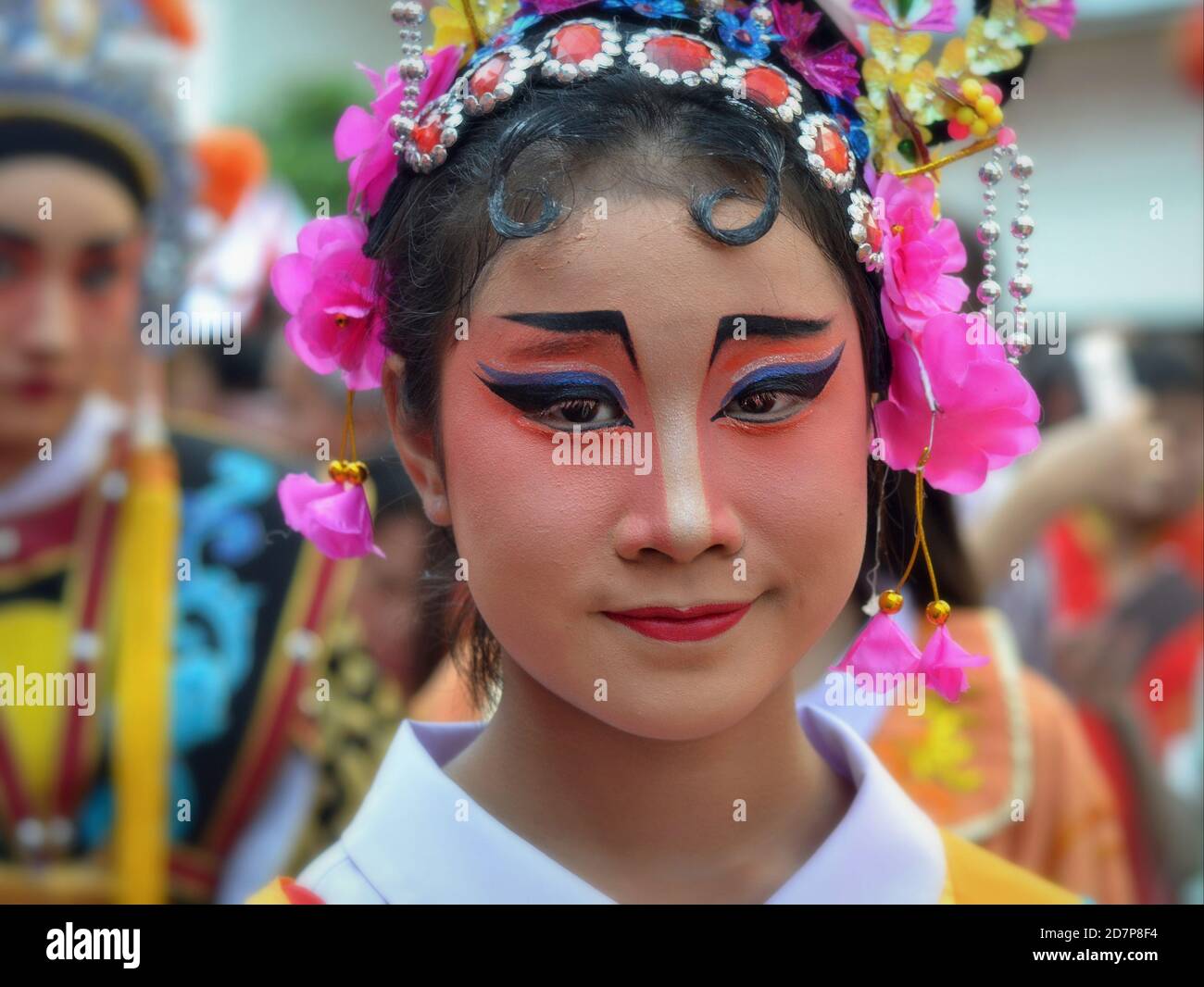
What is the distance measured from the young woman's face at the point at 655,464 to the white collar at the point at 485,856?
0.20 metres

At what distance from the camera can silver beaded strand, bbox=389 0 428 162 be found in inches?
61.9

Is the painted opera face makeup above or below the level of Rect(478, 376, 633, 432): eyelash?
above

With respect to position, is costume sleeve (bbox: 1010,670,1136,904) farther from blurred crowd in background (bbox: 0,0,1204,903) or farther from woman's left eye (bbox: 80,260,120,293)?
woman's left eye (bbox: 80,260,120,293)

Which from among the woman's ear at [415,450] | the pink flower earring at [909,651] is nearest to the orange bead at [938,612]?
the pink flower earring at [909,651]

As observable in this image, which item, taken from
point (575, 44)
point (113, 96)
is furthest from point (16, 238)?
point (575, 44)

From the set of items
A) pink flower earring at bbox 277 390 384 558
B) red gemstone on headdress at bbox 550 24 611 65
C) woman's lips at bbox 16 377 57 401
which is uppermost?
red gemstone on headdress at bbox 550 24 611 65

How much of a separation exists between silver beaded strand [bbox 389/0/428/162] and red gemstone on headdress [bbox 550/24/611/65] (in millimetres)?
146

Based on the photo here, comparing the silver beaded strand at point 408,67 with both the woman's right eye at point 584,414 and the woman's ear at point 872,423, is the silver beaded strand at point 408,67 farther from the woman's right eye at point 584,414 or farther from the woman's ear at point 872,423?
the woman's ear at point 872,423

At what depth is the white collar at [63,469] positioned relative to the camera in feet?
10.8

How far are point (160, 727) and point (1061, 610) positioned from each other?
8.96 feet

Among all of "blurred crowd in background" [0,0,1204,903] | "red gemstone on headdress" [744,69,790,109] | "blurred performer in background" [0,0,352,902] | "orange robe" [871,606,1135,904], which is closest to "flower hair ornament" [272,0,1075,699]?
"red gemstone on headdress" [744,69,790,109]

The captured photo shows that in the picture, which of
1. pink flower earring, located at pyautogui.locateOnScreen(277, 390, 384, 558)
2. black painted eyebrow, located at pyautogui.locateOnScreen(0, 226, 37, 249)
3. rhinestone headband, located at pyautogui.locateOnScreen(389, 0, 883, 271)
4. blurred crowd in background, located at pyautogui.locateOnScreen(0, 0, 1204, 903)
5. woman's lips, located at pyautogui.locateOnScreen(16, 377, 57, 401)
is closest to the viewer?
rhinestone headband, located at pyautogui.locateOnScreen(389, 0, 883, 271)

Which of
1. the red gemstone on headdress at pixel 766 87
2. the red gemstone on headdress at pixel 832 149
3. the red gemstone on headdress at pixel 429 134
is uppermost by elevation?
the red gemstone on headdress at pixel 766 87
